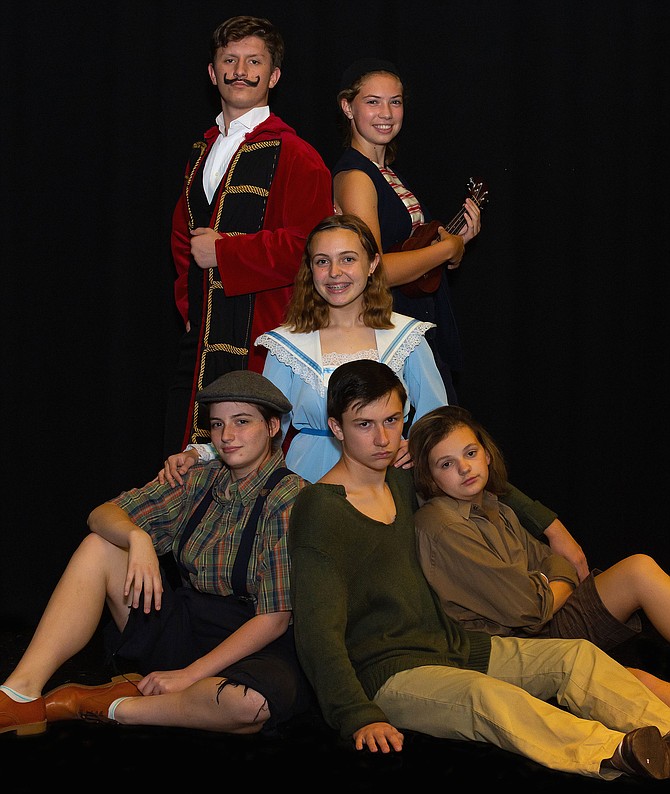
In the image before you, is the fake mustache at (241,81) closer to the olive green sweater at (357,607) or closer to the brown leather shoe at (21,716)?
the olive green sweater at (357,607)

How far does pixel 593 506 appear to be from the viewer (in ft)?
12.2

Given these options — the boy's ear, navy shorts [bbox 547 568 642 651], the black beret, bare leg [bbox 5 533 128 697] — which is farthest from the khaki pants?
the black beret

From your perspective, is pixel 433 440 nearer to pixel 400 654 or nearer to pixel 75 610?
pixel 400 654

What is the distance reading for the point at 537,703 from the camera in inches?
78.2

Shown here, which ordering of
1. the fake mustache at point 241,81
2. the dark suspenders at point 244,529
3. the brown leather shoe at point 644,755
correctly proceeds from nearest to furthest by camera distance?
the brown leather shoe at point 644,755 → the dark suspenders at point 244,529 → the fake mustache at point 241,81

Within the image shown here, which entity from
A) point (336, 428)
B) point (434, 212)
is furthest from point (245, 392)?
point (434, 212)

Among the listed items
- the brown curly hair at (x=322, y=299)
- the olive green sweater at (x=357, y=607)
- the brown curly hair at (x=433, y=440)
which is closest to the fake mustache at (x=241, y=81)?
the brown curly hair at (x=322, y=299)

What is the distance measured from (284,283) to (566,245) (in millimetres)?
1270

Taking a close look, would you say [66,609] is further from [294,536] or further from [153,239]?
[153,239]

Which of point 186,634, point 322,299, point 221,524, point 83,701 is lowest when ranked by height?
point 83,701

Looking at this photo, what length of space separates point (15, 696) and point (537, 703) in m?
1.04

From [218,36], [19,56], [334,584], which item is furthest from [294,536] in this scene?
[19,56]

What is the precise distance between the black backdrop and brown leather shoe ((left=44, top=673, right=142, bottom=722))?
1177mm

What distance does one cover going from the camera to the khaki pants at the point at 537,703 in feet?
6.35
